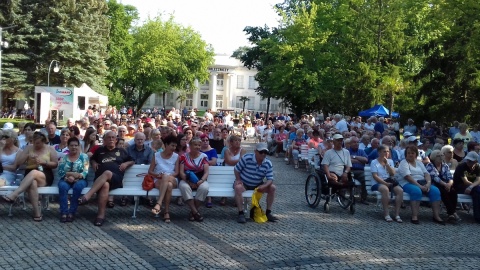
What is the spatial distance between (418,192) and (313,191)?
76.2 inches

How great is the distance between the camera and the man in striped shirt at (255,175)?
9.47 meters

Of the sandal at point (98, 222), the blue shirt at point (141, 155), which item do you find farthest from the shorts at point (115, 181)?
the blue shirt at point (141, 155)

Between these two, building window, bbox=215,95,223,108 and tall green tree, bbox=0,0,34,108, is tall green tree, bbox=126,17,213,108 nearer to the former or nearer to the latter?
tall green tree, bbox=0,0,34,108

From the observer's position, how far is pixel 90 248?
7.33 meters

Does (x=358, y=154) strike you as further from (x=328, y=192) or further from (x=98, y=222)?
(x=98, y=222)

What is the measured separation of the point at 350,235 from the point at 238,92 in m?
96.8

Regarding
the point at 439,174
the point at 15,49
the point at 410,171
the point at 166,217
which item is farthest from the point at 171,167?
the point at 15,49

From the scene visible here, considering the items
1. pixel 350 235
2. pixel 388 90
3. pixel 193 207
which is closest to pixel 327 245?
pixel 350 235

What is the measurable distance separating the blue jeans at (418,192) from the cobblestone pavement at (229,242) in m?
0.45

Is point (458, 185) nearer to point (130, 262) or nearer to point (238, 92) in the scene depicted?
point (130, 262)

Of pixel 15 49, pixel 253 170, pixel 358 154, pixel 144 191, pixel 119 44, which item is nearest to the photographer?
pixel 144 191

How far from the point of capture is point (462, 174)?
1066cm

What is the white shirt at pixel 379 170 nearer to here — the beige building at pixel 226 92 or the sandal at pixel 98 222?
the sandal at pixel 98 222

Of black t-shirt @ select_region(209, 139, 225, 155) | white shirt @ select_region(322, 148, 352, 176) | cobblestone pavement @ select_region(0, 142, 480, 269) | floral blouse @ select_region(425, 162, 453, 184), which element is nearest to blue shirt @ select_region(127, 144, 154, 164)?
cobblestone pavement @ select_region(0, 142, 480, 269)
